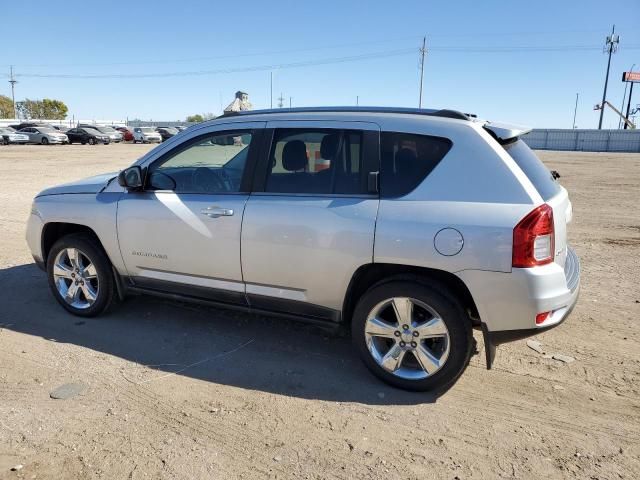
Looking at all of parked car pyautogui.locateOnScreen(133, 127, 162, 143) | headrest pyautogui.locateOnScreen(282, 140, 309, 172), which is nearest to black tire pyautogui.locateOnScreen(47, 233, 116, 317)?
headrest pyautogui.locateOnScreen(282, 140, 309, 172)

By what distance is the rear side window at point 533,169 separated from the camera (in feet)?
10.8

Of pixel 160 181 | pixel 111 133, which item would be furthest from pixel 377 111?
pixel 111 133

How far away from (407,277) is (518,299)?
0.70 meters

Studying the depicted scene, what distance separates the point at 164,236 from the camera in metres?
4.09

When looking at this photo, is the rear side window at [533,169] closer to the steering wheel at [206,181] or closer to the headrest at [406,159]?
the headrest at [406,159]

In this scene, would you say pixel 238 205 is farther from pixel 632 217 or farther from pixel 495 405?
pixel 632 217

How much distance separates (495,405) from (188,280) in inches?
98.3

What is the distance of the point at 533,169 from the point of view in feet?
11.2

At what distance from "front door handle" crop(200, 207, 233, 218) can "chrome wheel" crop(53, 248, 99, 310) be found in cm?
140

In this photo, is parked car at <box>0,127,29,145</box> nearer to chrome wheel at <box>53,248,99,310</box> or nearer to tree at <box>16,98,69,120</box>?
chrome wheel at <box>53,248,99,310</box>

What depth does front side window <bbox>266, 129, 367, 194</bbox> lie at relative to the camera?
139 inches

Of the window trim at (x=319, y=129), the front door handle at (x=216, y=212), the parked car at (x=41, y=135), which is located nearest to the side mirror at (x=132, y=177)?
the front door handle at (x=216, y=212)

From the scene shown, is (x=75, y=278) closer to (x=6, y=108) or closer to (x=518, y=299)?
(x=518, y=299)

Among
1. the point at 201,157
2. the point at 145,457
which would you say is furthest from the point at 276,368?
the point at 201,157
